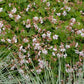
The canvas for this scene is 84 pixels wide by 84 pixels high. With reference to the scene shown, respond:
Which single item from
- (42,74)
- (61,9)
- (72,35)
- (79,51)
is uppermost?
(61,9)

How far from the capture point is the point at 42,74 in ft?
9.89

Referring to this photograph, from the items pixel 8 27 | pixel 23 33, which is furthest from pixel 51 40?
pixel 8 27

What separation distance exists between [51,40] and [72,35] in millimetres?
262

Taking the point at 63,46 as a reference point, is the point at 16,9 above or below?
above

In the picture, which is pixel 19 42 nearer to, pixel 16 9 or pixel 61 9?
pixel 16 9

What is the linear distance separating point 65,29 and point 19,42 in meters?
0.56

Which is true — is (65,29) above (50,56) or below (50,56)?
above

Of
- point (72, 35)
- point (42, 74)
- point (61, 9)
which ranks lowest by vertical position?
point (42, 74)

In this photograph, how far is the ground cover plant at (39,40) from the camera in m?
2.90

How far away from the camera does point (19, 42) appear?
9.58 feet

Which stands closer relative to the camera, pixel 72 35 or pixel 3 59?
pixel 3 59

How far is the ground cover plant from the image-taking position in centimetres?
290

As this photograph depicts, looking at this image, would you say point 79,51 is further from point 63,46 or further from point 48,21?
point 48,21

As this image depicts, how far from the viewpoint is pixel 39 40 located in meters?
2.88
